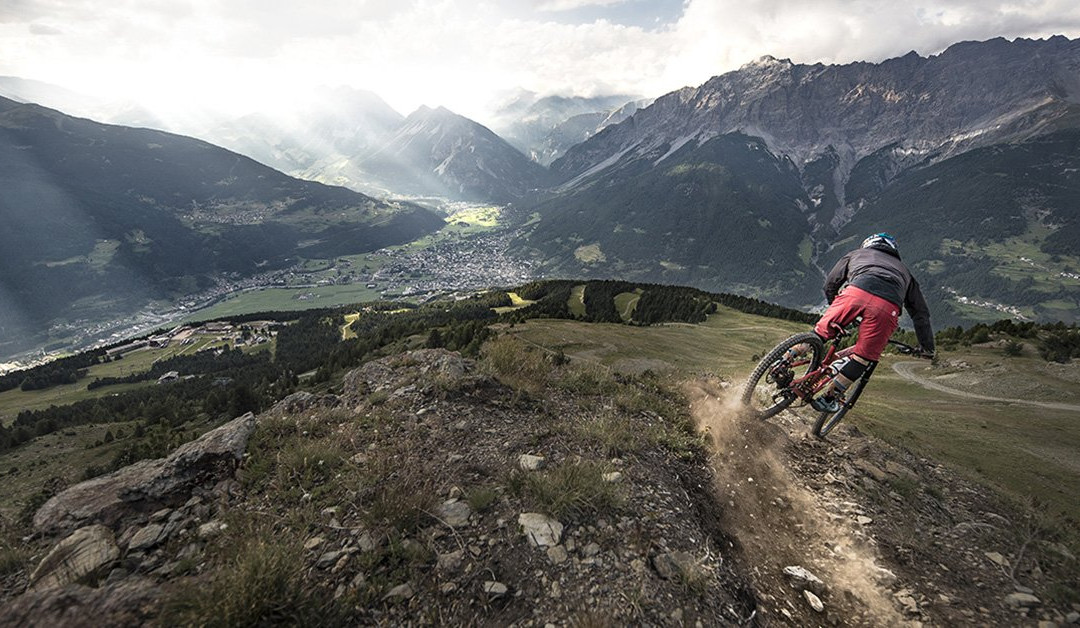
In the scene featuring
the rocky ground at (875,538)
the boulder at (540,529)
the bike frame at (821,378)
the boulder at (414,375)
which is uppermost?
the bike frame at (821,378)

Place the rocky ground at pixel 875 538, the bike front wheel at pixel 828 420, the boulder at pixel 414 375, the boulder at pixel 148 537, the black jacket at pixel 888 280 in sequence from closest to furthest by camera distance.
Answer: the boulder at pixel 148 537 < the rocky ground at pixel 875 538 < the black jacket at pixel 888 280 < the bike front wheel at pixel 828 420 < the boulder at pixel 414 375

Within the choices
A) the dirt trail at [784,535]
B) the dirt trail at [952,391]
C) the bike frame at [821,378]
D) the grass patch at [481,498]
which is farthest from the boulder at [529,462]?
the dirt trail at [952,391]

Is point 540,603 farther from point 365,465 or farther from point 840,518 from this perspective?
point 840,518

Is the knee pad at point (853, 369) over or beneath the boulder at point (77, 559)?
over

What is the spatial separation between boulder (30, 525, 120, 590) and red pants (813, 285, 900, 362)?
1400cm

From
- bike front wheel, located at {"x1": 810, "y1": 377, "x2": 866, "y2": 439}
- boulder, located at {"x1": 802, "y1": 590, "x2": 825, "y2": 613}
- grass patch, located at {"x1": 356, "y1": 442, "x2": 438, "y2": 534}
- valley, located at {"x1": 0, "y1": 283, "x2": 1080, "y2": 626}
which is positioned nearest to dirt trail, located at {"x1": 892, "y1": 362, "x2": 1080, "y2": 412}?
valley, located at {"x1": 0, "y1": 283, "x2": 1080, "y2": 626}

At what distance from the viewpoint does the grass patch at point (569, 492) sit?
7035mm

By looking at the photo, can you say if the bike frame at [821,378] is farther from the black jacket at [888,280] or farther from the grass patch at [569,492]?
the grass patch at [569,492]

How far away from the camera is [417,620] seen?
5098 millimetres

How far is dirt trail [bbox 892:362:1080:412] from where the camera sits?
20750 millimetres

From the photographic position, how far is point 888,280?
9070mm

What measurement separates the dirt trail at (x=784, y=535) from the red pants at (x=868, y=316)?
351cm

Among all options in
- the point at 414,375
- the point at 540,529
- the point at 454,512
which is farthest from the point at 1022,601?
the point at 414,375

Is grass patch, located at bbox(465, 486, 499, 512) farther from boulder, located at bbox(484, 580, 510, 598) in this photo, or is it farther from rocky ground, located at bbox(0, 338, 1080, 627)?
boulder, located at bbox(484, 580, 510, 598)
